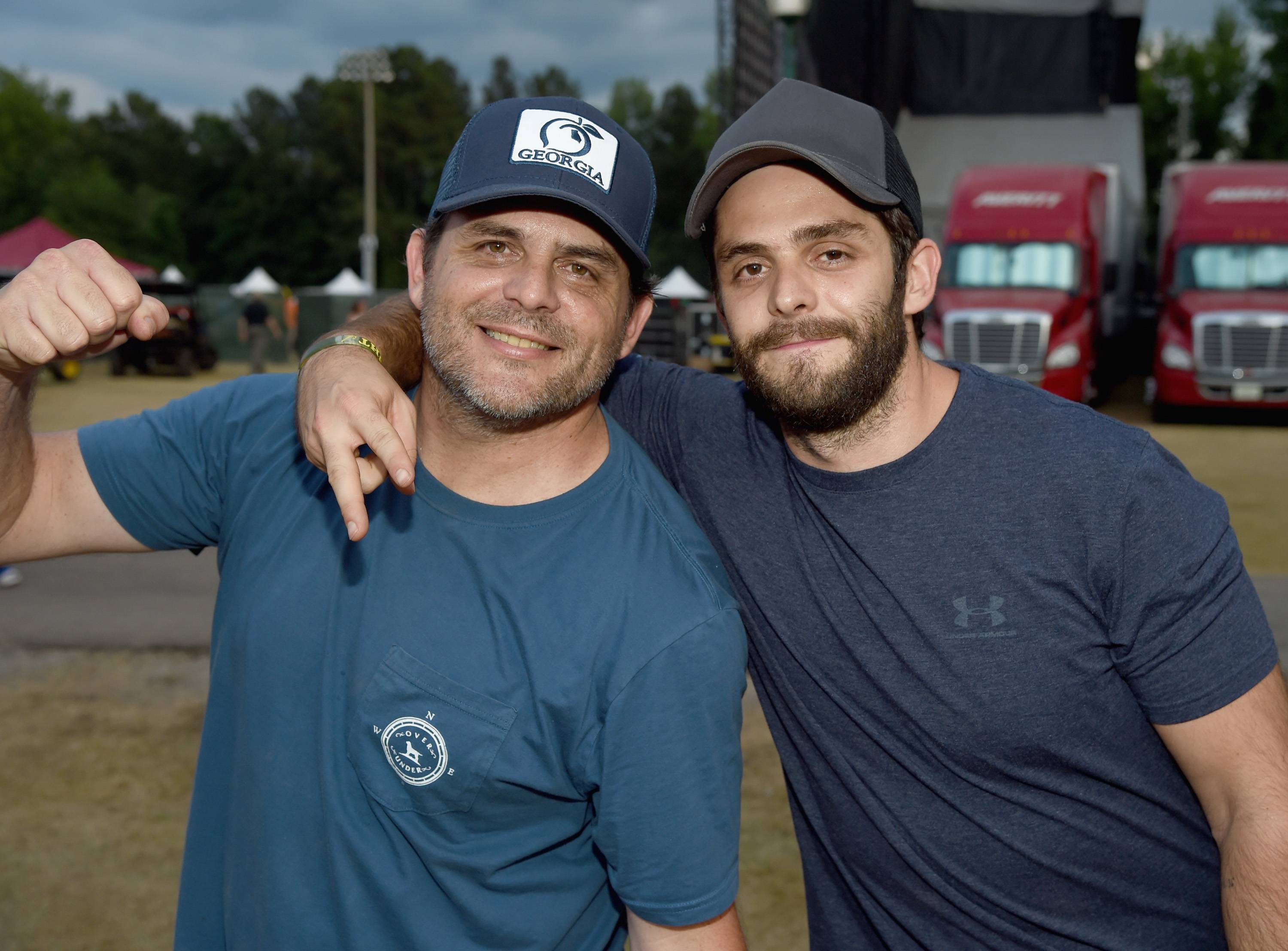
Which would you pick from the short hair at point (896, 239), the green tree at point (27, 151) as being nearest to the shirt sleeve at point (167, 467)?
the short hair at point (896, 239)

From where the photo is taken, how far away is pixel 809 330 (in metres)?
2.26

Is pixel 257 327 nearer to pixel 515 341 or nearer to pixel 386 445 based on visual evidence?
pixel 515 341

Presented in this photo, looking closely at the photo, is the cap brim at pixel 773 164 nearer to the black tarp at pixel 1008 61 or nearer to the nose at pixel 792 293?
the nose at pixel 792 293

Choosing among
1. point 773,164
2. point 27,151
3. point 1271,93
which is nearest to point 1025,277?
point 773,164

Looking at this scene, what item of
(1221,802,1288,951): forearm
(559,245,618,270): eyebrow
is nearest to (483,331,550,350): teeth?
(559,245,618,270): eyebrow

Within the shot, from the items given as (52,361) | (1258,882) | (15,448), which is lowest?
(1258,882)

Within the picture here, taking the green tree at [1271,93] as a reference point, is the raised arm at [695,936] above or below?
below

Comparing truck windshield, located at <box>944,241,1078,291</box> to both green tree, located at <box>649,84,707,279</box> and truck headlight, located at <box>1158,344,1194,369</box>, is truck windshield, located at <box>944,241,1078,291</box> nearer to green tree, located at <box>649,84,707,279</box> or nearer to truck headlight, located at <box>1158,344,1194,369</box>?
truck headlight, located at <box>1158,344,1194,369</box>

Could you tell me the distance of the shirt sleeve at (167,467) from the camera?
225 centimetres

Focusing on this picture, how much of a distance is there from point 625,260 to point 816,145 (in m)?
0.49

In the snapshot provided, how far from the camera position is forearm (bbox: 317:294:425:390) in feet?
7.63

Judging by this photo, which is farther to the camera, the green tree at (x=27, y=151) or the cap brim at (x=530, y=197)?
the green tree at (x=27, y=151)

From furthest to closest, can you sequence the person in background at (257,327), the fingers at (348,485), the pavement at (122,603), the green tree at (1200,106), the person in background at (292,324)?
the green tree at (1200,106) → the person in background at (292,324) → the person in background at (257,327) → the pavement at (122,603) → the fingers at (348,485)

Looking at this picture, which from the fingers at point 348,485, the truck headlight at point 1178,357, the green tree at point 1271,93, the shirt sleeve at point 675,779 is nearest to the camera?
the fingers at point 348,485
